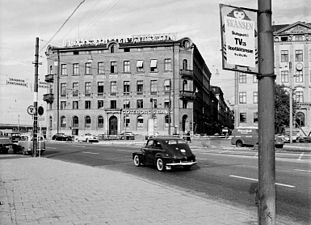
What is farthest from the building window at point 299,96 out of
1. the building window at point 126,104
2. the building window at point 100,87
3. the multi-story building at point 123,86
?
the building window at point 100,87

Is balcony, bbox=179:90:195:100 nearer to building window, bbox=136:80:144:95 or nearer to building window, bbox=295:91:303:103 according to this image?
building window, bbox=136:80:144:95

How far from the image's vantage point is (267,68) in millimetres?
3805

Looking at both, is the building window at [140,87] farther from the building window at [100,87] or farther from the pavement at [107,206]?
the pavement at [107,206]

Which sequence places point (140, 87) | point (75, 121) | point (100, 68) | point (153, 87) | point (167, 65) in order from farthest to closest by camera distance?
point (75, 121) → point (100, 68) → point (140, 87) → point (153, 87) → point (167, 65)

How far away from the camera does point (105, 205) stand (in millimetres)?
8055

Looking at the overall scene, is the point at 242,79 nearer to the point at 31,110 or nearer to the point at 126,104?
the point at 126,104

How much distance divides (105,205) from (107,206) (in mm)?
128

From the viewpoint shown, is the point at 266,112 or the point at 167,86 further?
the point at 167,86

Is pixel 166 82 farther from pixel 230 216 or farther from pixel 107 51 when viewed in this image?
pixel 230 216

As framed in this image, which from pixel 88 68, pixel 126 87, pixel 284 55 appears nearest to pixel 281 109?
pixel 284 55

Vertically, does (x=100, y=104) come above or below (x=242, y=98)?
below

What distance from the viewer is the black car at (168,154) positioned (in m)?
15.9

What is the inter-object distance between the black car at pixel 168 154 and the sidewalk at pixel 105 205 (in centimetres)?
409

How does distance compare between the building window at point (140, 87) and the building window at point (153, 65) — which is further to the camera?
the building window at point (140, 87)
